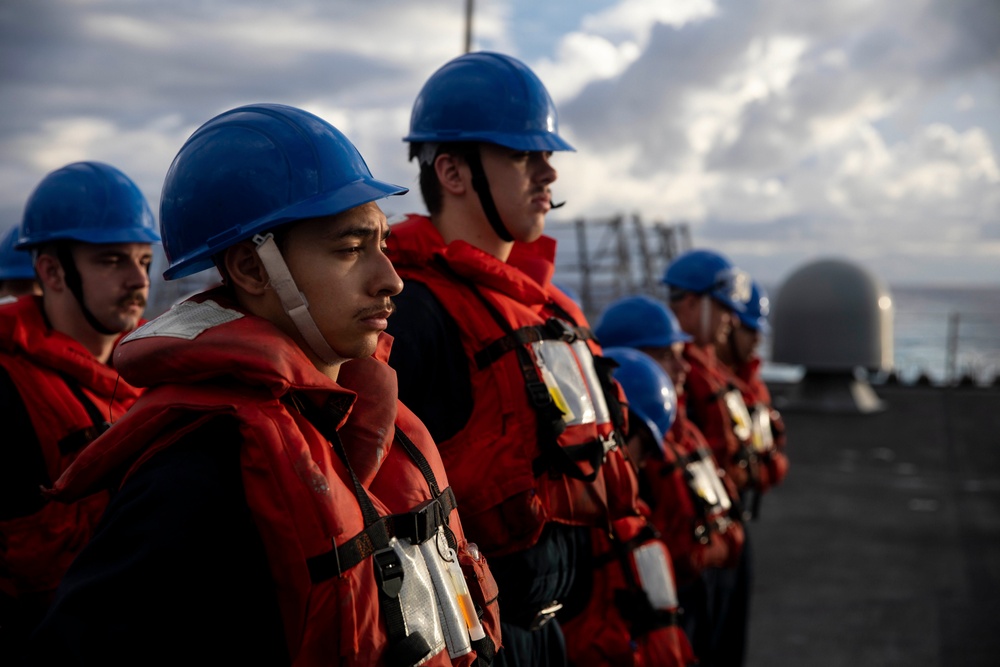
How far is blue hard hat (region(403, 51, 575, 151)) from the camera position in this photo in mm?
3100

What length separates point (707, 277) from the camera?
272 inches

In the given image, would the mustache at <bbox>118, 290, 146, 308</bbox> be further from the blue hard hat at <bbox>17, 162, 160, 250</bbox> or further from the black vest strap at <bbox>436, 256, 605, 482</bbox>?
the black vest strap at <bbox>436, 256, 605, 482</bbox>

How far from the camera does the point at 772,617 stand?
7.52 m

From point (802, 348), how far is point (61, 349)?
1495 cm

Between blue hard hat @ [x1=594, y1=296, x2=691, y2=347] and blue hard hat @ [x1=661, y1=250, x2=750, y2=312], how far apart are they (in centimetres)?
152

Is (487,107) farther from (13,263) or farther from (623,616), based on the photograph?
(13,263)

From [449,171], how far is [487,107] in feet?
0.81

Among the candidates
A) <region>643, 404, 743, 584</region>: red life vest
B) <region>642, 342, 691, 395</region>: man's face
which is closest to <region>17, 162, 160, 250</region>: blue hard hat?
<region>643, 404, 743, 584</region>: red life vest

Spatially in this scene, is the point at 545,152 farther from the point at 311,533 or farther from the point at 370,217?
the point at 311,533

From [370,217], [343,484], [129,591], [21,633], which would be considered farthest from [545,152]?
[21,633]

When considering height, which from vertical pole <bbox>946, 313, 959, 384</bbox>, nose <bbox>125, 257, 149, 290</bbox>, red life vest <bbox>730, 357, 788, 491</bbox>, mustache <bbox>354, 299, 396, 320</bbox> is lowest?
vertical pole <bbox>946, 313, 959, 384</bbox>

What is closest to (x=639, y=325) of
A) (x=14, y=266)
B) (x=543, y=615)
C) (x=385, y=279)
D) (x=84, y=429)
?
(x=543, y=615)

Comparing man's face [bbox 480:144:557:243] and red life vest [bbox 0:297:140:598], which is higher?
man's face [bbox 480:144:557:243]

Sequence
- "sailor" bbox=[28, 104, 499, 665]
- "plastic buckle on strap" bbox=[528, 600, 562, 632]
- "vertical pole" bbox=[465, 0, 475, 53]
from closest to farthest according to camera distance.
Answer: "sailor" bbox=[28, 104, 499, 665]
"plastic buckle on strap" bbox=[528, 600, 562, 632]
"vertical pole" bbox=[465, 0, 475, 53]
